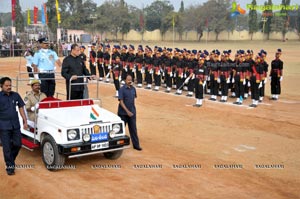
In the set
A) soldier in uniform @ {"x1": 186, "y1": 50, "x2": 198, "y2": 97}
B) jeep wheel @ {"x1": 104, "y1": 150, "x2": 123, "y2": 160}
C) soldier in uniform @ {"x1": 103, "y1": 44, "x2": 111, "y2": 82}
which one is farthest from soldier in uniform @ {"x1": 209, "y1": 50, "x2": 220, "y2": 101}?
jeep wheel @ {"x1": 104, "y1": 150, "x2": 123, "y2": 160}

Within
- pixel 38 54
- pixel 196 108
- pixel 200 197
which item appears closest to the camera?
pixel 200 197

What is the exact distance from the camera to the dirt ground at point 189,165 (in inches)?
243

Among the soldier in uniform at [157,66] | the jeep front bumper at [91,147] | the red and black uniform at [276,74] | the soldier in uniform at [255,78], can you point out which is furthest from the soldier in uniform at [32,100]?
the red and black uniform at [276,74]

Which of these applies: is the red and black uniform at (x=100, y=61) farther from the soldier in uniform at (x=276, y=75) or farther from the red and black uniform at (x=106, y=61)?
the soldier in uniform at (x=276, y=75)

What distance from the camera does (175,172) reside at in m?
7.09

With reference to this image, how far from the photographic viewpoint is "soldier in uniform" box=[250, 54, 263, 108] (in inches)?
556

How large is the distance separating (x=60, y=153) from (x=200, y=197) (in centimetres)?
257

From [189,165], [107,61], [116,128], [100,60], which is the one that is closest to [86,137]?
[116,128]

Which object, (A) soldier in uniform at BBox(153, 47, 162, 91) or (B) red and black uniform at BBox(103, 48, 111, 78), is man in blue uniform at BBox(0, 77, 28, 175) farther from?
(B) red and black uniform at BBox(103, 48, 111, 78)

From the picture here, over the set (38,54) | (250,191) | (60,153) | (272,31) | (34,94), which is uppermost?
(272,31)

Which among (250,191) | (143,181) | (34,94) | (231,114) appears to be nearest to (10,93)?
(34,94)

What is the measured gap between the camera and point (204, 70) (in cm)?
1386

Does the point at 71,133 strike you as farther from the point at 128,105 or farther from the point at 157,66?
the point at 157,66

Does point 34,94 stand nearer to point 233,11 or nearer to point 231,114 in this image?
point 231,114
